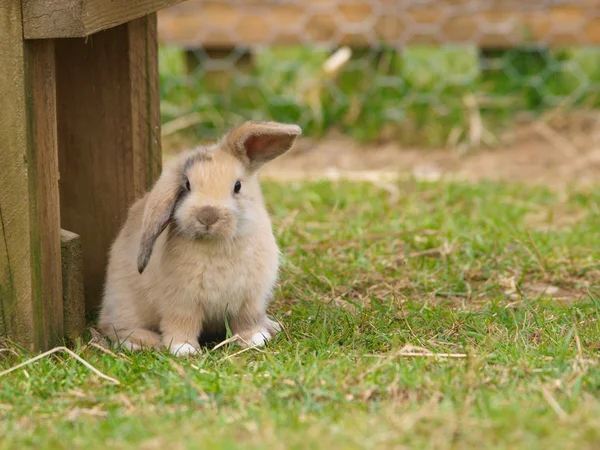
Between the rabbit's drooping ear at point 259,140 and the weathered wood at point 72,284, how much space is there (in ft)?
1.74

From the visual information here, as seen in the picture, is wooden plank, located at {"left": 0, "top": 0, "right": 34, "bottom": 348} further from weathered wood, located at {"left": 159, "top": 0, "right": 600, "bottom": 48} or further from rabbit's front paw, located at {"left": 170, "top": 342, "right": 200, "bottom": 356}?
weathered wood, located at {"left": 159, "top": 0, "right": 600, "bottom": 48}

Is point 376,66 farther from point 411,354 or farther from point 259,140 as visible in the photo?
point 411,354

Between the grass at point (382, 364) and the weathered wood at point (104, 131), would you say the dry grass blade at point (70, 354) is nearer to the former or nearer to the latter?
the grass at point (382, 364)

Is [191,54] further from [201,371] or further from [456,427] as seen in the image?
[456,427]

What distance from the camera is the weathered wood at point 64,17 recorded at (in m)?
2.51

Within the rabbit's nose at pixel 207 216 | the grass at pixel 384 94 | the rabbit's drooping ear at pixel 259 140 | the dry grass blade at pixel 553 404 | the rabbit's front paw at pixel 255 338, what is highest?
the rabbit's drooping ear at pixel 259 140

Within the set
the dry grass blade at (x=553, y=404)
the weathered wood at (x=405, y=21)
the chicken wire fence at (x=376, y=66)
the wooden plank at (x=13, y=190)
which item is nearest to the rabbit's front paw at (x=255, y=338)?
the wooden plank at (x=13, y=190)

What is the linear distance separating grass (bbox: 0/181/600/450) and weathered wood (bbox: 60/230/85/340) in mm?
116

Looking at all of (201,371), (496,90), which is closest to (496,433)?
(201,371)

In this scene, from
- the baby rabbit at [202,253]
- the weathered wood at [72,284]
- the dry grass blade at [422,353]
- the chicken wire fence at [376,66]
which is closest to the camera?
the dry grass blade at [422,353]

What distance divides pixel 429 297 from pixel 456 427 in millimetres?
1218

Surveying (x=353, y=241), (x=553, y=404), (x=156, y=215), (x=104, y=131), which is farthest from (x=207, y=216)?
(x=353, y=241)

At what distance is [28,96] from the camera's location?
2621mm

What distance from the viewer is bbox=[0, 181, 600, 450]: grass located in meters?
2.12
